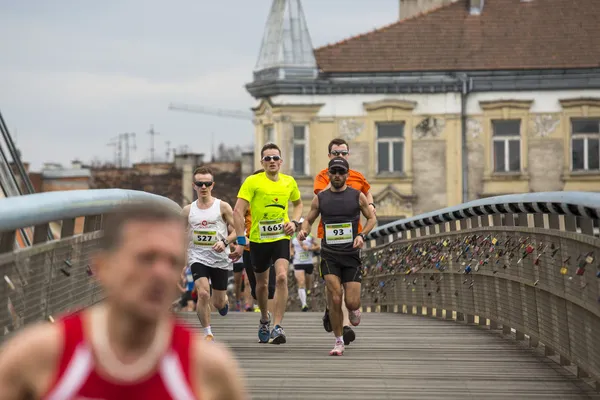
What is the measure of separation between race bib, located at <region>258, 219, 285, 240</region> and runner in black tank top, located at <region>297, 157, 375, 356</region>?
90 centimetres

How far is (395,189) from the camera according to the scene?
50875 millimetres

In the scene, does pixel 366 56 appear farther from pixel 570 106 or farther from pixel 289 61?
pixel 570 106

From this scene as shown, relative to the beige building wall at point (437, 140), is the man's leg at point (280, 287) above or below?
below

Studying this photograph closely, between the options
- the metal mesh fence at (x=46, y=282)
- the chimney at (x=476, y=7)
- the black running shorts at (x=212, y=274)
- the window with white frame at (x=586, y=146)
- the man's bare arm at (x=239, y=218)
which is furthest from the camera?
the chimney at (x=476, y=7)

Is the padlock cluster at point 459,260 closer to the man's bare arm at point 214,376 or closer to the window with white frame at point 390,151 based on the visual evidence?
the man's bare arm at point 214,376

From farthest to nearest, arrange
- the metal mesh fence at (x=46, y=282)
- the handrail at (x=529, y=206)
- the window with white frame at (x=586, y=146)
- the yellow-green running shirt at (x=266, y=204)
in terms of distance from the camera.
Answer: the window with white frame at (x=586, y=146) < the yellow-green running shirt at (x=266, y=204) < the handrail at (x=529, y=206) < the metal mesh fence at (x=46, y=282)

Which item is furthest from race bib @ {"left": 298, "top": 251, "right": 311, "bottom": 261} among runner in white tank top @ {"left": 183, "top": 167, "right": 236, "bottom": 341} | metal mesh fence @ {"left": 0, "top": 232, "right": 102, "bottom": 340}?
metal mesh fence @ {"left": 0, "top": 232, "right": 102, "bottom": 340}

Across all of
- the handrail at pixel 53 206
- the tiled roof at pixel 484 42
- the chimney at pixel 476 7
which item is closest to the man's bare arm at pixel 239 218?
the handrail at pixel 53 206

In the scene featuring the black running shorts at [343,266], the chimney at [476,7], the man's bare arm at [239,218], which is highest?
the chimney at [476,7]

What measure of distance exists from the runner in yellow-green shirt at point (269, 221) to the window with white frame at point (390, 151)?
1463 inches

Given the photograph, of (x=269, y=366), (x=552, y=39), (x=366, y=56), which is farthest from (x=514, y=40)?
(x=269, y=366)

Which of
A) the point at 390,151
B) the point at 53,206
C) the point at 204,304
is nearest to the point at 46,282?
the point at 53,206

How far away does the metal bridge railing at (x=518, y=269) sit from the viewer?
9.18m

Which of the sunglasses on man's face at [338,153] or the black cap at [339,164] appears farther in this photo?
the sunglasses on man's face at [338,153]
